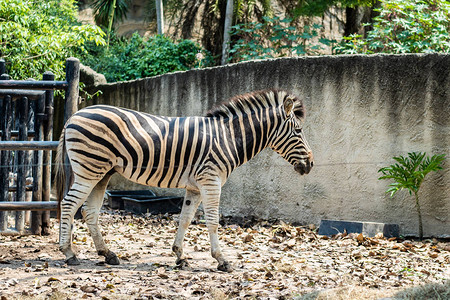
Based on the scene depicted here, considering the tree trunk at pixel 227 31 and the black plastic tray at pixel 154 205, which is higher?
the tree trunk at pixel 227 31

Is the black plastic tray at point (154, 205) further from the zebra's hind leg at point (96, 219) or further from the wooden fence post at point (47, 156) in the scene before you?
the zebra's hind leg at point (96, 219)

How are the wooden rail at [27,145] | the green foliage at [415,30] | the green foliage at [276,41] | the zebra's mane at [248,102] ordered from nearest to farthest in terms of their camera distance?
1. the zebra's mane at [248,102]
2. the wooden rail at [27,145]
3. the green foliage at [415,30]
4. the green foliage at [276,41]

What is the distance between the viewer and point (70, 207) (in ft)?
17.3

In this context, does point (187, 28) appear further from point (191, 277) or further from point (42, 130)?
point (191, 277)

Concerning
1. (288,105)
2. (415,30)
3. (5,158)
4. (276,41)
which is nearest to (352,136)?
(288,105)

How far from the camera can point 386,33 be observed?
965 cm

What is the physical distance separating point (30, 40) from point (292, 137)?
7618 millimetres

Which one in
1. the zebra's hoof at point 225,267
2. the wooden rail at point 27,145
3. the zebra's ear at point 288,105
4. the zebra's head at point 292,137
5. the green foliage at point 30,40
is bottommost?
the zebra's hoof at point 225,267

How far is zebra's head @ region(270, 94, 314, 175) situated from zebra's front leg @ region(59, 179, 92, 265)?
80.0 inches

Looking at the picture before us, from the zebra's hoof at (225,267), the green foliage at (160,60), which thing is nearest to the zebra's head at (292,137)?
the zebra's hoof at (225,267)

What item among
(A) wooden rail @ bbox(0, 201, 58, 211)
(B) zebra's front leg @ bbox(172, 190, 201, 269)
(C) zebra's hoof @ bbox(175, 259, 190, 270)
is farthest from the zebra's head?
(A) wooden rail @ bbox(0, 201, 58, 211)

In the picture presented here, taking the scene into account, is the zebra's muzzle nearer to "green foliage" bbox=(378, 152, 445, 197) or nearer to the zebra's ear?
the zebra's ear

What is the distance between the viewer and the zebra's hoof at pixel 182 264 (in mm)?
5302

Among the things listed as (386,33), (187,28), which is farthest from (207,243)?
(187,28)
